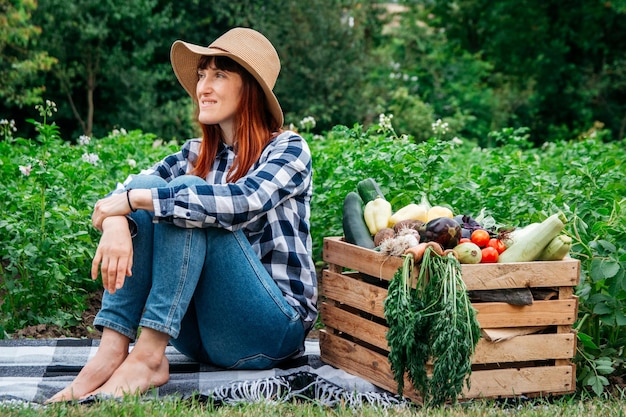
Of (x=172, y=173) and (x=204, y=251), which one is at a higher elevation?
(x=172, y=173)

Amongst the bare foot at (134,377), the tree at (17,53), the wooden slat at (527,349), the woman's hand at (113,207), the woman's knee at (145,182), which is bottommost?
the bare foot at (134,377)

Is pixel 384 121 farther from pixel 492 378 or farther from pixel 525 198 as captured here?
pixel 492 378

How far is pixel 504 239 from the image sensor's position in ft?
10.4

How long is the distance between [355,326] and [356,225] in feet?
1.36

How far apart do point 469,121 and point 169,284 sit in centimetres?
1725

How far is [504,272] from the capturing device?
2.95 m

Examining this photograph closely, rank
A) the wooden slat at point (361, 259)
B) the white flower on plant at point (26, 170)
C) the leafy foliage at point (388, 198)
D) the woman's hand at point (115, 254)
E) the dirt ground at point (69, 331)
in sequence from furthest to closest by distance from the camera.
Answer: the white flower on plant at point (26, 170) < the dirt ground at point (69, 331) < the leafy foliage at point (388, 198) < the wooden slat at point (361, 259) < the woman's hand at point (115, 254)

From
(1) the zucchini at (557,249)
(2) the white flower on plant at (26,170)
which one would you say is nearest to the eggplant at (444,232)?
(1) the zucchini at (557,249)

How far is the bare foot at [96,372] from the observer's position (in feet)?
9.59

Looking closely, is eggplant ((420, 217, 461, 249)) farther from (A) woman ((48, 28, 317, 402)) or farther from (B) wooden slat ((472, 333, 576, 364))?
(A) woman ((48, 28, 317, 402))

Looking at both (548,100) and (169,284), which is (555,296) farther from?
(548,100)

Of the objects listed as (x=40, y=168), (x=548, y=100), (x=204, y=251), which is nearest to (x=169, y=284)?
(x=204, y=251)

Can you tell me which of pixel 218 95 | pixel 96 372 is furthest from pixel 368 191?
pixel 96 372

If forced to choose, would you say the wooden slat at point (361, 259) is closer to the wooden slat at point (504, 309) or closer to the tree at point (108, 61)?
the wooden slat at point (504, 309)
